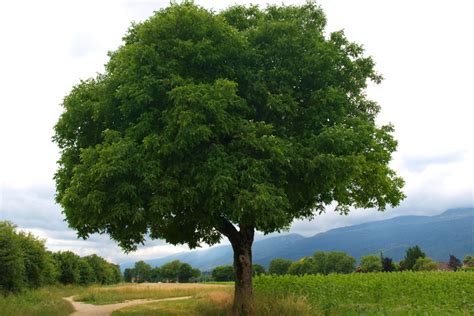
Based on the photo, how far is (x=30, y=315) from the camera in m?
20.6

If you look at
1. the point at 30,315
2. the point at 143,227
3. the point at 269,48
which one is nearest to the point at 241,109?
the point at 269,48

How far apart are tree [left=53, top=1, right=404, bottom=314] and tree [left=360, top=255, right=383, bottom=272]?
107313mm

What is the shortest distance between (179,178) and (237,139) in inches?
107

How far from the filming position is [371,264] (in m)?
123

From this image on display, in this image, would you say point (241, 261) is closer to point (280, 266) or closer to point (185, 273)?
point (185, 273)

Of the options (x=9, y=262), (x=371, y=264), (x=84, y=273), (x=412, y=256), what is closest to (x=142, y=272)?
→ (x=84, y=273)

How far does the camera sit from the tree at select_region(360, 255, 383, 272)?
121m

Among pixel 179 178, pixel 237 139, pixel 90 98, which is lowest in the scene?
pixel 179 178

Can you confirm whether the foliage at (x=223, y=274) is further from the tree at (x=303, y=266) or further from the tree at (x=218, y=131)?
the tree at (x=218, y=131)

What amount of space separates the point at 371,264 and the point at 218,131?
11810cm

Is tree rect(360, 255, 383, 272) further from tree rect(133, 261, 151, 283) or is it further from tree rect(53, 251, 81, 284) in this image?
tree rect(53, 251, 81, 284)

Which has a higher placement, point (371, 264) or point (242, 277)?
point (242, 277)

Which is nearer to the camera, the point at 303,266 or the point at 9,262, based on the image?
the point at 9,262

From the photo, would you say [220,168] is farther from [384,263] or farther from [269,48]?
[384,263]
